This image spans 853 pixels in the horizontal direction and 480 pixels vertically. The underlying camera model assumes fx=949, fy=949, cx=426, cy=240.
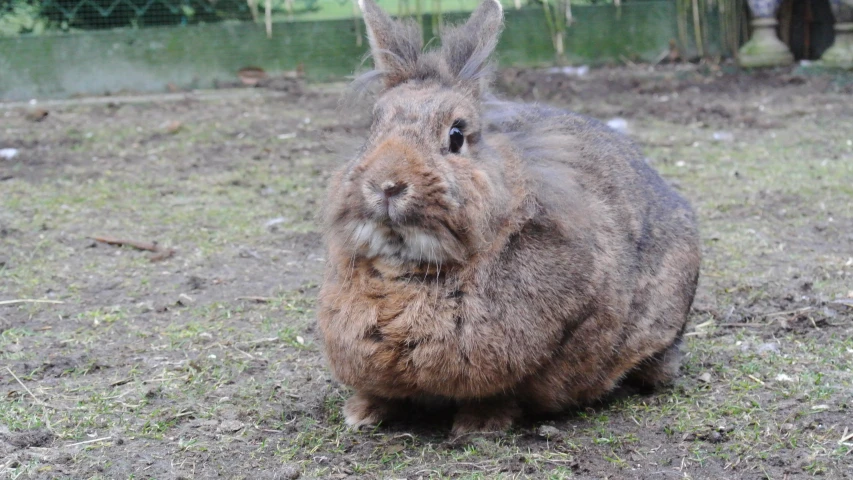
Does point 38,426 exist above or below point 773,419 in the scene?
above

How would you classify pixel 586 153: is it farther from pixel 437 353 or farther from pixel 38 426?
pixel 38 426

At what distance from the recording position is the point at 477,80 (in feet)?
10.8

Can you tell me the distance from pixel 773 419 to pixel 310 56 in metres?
8.13

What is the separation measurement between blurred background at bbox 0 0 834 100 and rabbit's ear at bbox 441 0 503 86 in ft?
20.9

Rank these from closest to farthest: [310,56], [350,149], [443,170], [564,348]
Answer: [443,170] < [564,348] < [350,149] < [310,56]

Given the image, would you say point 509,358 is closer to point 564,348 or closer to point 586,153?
point 564,348

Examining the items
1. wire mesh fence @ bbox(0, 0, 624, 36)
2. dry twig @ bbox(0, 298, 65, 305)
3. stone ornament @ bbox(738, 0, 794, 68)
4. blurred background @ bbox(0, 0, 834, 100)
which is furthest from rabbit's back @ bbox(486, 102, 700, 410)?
stone ornament @ bbox(738, 0, 794, 68)

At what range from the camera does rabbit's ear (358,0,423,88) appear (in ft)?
10.9

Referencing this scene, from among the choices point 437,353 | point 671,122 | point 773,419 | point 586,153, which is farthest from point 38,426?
point 671,122

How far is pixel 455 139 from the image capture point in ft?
10.0

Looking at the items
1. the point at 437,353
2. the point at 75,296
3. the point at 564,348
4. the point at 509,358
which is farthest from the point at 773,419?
the point at 75,296

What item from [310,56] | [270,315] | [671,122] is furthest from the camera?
[310,56]

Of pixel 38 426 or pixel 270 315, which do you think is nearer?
pixel 38 426

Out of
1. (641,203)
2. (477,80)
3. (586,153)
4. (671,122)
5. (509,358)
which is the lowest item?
(671,122)
